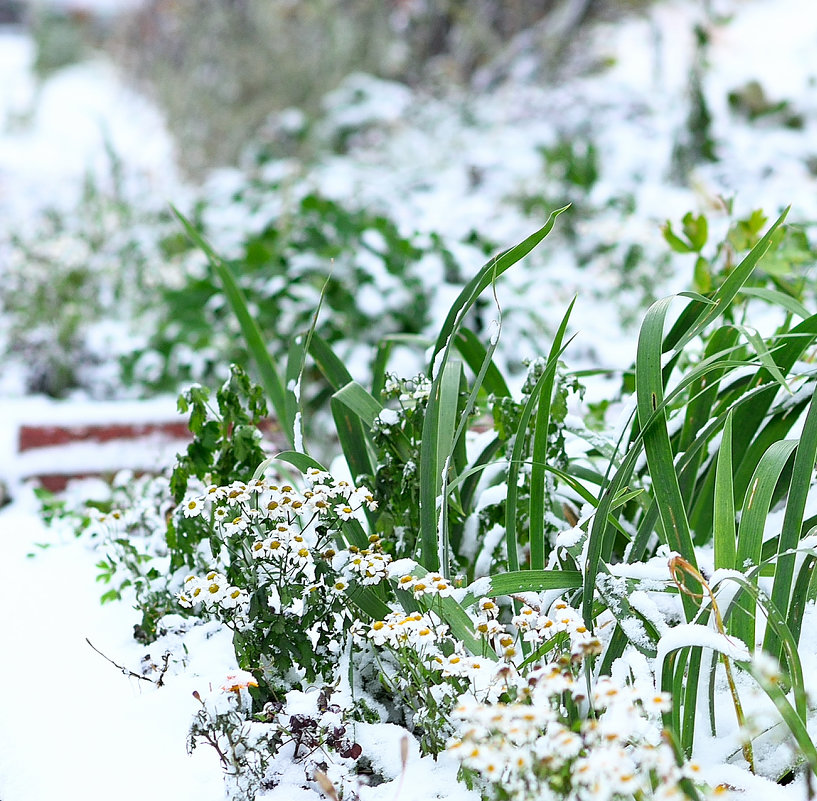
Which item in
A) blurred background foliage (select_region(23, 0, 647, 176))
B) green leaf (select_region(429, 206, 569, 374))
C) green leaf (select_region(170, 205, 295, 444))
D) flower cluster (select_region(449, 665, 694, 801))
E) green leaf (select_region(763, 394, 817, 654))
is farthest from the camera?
blurred background foliage (select_region(23, 0, 647, 176))

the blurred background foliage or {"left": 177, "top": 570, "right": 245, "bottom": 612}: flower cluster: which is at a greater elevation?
the blurred background foliage

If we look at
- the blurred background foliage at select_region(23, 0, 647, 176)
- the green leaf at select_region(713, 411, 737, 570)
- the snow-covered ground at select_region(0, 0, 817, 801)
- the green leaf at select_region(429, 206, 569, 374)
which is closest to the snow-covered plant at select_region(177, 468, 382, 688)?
the snow-covered ground at select_region(0, 0, 817, 801)

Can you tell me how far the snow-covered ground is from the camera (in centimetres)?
125

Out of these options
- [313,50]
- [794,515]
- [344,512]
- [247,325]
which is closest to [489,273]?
[344,512]

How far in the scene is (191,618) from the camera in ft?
5.01

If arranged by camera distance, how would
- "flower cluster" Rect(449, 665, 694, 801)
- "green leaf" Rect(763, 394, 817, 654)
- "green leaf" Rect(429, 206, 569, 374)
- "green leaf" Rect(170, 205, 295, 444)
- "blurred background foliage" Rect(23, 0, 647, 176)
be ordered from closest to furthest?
"flower cluster" Rect(449, 665, 694, 801)
"green leaf" Rect(763, 394, 817, 654)
"green leaf" Rect(429, 206, 569, 374)
"green leaf" Rect(170, 205, 295, 444)
"blurred background foliage" Rect(23, 0, 647, 176)

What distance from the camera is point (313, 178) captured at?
4730 millimetres

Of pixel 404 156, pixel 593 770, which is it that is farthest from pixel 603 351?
pixel 404 156

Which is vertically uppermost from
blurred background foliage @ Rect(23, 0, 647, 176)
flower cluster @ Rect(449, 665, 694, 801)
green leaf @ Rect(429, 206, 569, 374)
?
blurred background foliage @ Rect(23, 0, 647, 176)

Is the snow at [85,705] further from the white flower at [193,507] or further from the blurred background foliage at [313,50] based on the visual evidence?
the blurred background foliage at [313,50]

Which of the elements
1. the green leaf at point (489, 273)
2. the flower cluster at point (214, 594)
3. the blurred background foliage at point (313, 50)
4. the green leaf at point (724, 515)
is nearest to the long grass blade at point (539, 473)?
the green leaf at point (489, 273)

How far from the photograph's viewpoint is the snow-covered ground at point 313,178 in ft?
4.10

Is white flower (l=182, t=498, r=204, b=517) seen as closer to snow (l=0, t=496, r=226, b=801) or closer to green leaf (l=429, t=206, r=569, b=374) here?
snow (l=0, t=496, r=226, b=801)

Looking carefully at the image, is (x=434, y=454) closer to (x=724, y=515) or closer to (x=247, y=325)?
(x=724, y=515)
